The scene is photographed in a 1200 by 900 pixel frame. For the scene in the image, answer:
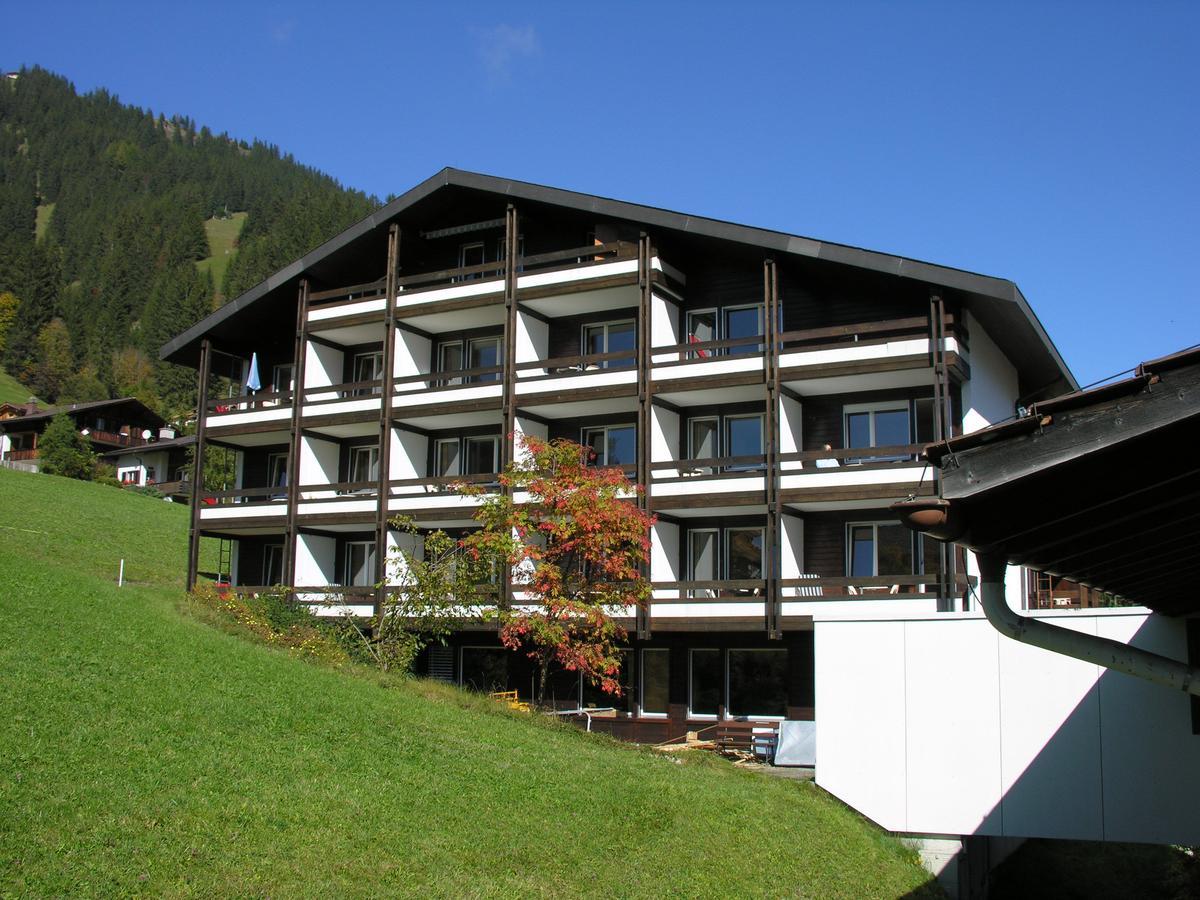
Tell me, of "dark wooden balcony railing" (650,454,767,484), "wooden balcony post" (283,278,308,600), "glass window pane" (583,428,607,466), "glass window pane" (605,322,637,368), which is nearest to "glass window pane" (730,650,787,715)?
"dark wooden balcony railing" (650,454,767,484)

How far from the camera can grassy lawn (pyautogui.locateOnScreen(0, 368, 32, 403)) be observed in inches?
5022

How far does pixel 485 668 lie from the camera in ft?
113

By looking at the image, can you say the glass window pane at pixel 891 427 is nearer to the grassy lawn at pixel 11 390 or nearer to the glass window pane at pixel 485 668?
the glass window pane at pixel 485 668

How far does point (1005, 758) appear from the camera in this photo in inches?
728

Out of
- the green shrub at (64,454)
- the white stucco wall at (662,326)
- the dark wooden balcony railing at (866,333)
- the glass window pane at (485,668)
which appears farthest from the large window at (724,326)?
the green shrub at (64,454)

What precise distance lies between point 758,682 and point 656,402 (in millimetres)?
7464

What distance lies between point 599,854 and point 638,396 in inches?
706

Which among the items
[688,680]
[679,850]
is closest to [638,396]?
[688,680]

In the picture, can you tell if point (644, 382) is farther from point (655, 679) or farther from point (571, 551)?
point (655, 679)

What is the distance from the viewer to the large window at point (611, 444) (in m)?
33.5

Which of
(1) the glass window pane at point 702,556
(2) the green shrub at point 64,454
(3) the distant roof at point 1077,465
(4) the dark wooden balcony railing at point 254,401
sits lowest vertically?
(3) the distant roof at point 1077,465

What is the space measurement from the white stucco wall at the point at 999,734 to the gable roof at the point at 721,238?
A: 1053 cm

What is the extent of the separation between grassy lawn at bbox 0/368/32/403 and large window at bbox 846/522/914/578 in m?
114

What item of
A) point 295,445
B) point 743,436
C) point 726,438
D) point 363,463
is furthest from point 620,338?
point 295,445
